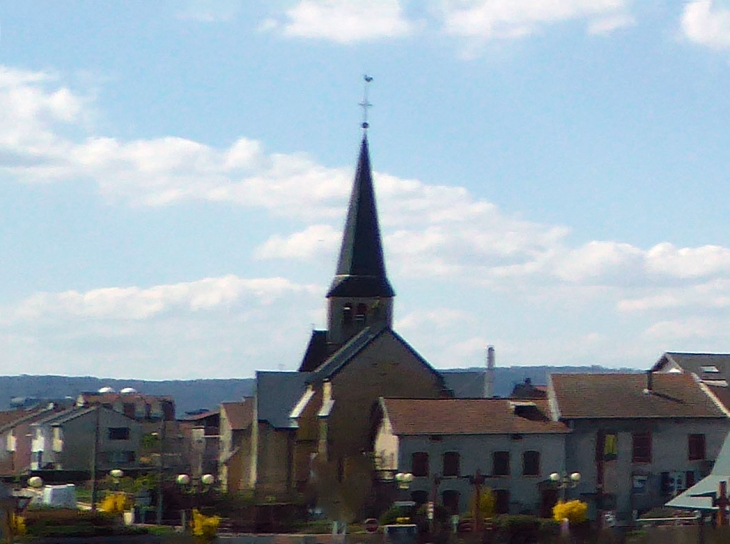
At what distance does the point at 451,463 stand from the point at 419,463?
1487 millimetres

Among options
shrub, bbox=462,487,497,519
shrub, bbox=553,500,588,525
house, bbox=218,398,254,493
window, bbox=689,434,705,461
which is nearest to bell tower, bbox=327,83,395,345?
house, bbox=218,398,254,493

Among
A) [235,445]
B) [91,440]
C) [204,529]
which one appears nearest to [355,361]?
[235,445]

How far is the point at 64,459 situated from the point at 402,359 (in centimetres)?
3286

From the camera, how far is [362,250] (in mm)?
64625

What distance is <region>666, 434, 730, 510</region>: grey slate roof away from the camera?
4644cm

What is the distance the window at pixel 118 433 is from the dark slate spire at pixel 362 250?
85.2 feet

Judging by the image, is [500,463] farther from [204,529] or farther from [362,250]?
[204,529]

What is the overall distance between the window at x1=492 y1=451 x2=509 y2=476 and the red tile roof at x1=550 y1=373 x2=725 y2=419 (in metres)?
3.37

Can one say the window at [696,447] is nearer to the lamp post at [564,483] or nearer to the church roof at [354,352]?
the lamp post at [564,483]

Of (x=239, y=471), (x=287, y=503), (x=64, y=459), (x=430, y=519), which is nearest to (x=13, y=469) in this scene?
(x=64, y=459)

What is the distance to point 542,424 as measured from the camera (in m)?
55.6

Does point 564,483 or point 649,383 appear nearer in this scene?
point 564,483

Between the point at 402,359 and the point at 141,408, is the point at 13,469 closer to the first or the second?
the point at 141,408

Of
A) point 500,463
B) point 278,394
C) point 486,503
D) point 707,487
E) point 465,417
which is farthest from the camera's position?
point 278,394
